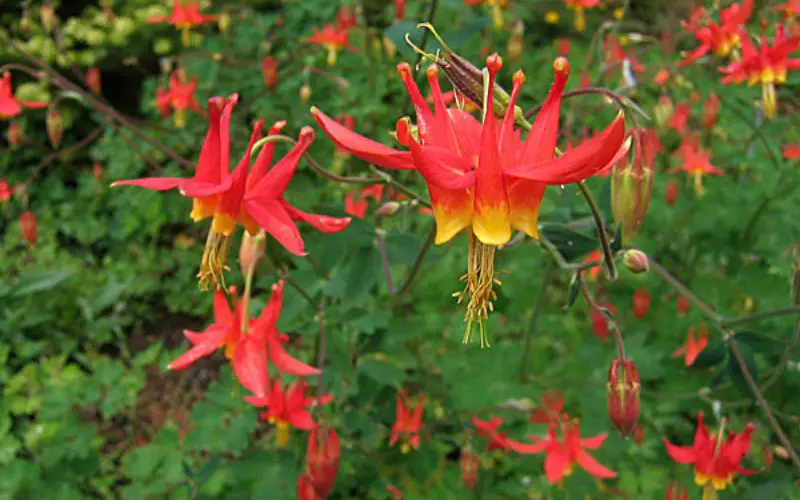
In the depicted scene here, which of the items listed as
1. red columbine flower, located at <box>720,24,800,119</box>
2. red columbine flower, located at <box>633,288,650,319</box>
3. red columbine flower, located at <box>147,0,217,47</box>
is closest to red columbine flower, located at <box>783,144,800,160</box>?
red columbine flower, located at <box>720,24,800,119</box>

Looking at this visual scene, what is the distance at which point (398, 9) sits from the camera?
2.15m

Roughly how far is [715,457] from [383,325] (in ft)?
2.45

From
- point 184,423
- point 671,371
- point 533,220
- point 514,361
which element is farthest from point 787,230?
point 184,423

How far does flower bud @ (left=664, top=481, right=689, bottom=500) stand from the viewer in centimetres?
157

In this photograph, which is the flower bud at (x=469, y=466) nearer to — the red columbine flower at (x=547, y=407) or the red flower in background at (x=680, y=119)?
the red columbine flower at (x=547, y=407)

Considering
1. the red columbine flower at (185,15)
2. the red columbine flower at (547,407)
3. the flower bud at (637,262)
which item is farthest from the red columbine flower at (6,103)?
the flower bud at (637,262)

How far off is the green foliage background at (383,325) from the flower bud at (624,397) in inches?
8.2

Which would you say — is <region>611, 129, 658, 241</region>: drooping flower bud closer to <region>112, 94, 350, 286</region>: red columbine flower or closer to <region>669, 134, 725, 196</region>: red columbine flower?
<region>112, 94, 350, 286</region>: red columbine flower

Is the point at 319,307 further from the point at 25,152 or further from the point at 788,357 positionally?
the point at 25,152

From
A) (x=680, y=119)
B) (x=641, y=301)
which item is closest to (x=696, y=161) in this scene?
(x=680, y=119)

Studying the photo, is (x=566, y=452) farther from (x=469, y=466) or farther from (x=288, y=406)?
(x=288, y=406)

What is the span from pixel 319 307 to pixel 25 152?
126 inches

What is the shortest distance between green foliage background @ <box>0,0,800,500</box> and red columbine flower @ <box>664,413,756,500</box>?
11 centimetres

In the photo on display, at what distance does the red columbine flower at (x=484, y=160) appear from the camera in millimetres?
634
